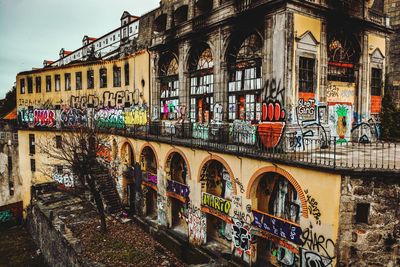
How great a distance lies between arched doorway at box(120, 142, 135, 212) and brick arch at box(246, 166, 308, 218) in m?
13.1

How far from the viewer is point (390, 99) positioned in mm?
19016

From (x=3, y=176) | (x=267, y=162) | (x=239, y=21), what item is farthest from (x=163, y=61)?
(x=3, y=176)

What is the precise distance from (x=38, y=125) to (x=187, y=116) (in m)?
20.4

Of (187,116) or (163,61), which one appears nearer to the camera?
(187,116)

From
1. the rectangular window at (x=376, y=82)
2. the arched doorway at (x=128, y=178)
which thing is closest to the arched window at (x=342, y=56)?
the rectangular window at (x=376, y=82)

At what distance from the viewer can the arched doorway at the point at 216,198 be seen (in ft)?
52.5

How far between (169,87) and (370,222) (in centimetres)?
1633

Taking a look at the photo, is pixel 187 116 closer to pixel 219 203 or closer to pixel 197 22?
pixel 197 22

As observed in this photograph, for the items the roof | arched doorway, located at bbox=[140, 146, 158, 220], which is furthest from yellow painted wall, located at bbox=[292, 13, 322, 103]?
the roof

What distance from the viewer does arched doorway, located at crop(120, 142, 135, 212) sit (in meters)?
24.4

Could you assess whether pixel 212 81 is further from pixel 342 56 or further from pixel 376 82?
pixel 376 82

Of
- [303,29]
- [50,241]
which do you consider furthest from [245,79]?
[50,241]

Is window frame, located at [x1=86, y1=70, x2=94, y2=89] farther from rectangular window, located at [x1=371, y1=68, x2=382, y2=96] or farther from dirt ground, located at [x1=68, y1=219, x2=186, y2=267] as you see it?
rectangular window, located at [x1=371, y1=68, x2=382, y2=96]

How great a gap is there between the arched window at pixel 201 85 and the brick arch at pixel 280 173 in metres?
6.78
